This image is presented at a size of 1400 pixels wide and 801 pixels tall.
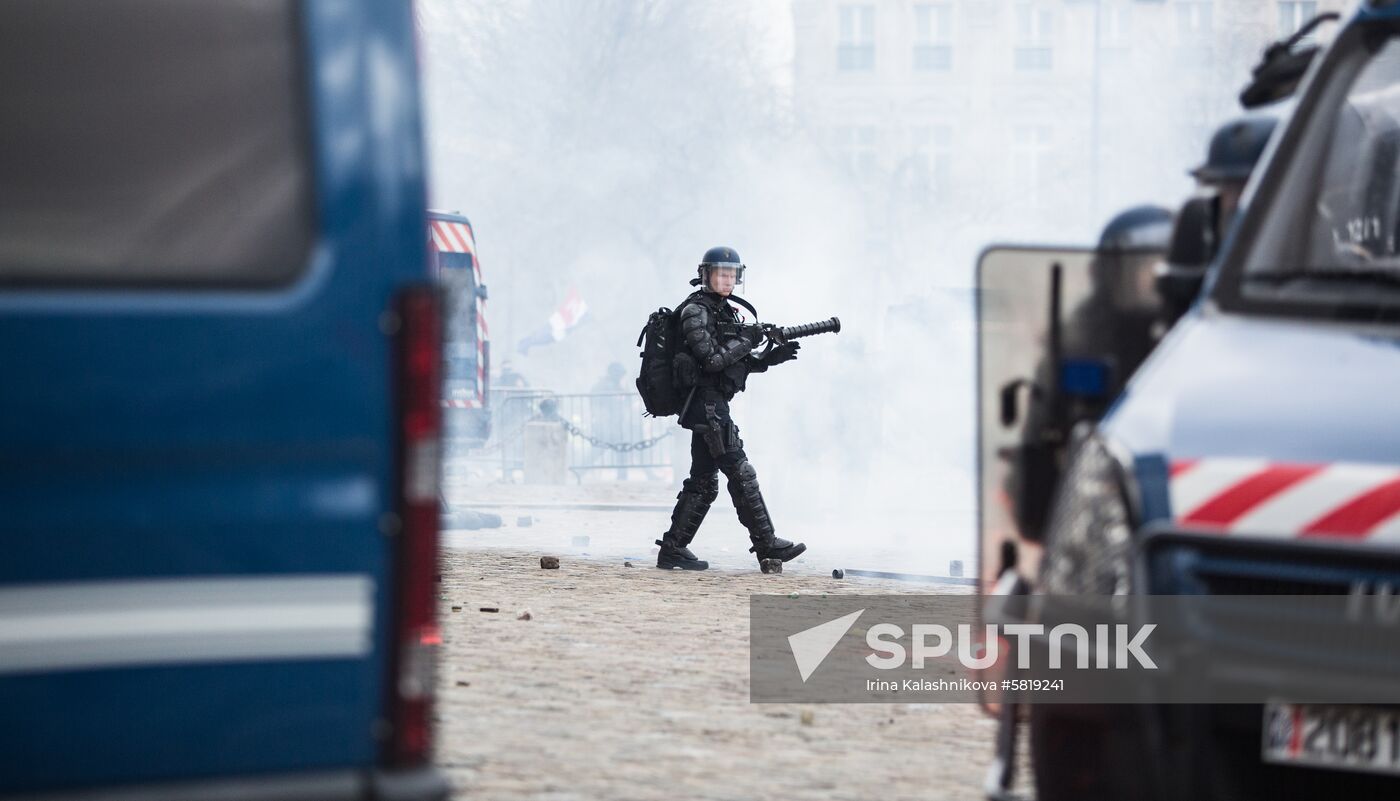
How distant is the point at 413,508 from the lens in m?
2.58

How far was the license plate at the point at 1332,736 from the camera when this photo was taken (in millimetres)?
2803

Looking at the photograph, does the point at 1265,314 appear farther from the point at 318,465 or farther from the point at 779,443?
the point at 779,443

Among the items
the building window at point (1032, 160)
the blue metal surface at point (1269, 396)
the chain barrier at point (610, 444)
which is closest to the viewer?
the blue metal surface at point (1269, 396)

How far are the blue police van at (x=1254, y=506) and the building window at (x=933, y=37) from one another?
2950 centimetres

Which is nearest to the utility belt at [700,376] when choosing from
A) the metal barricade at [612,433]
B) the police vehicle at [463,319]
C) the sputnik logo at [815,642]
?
the sputnik logo at [815,642]

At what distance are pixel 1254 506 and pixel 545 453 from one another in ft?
57.9

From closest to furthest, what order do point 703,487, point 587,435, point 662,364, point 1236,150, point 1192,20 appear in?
point 1236,150, point 662,364, point 703,487, point 587,435, point 1192,20

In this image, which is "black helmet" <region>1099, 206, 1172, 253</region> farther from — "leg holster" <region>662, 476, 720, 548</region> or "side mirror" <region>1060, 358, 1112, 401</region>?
"leg holster" <region>662, 476, 720, 548</region>

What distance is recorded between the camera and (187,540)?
8.11 feet

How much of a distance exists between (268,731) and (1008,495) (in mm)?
2027

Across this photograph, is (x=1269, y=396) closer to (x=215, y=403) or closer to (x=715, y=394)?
(x=215, y=403)

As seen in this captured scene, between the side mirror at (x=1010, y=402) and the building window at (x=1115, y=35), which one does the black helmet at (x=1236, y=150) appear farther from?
the building window at (x=1115, y=35)

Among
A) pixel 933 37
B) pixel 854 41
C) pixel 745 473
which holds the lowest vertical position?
pixel 745 473

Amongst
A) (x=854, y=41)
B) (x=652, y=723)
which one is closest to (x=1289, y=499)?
(x=652, y=723)
